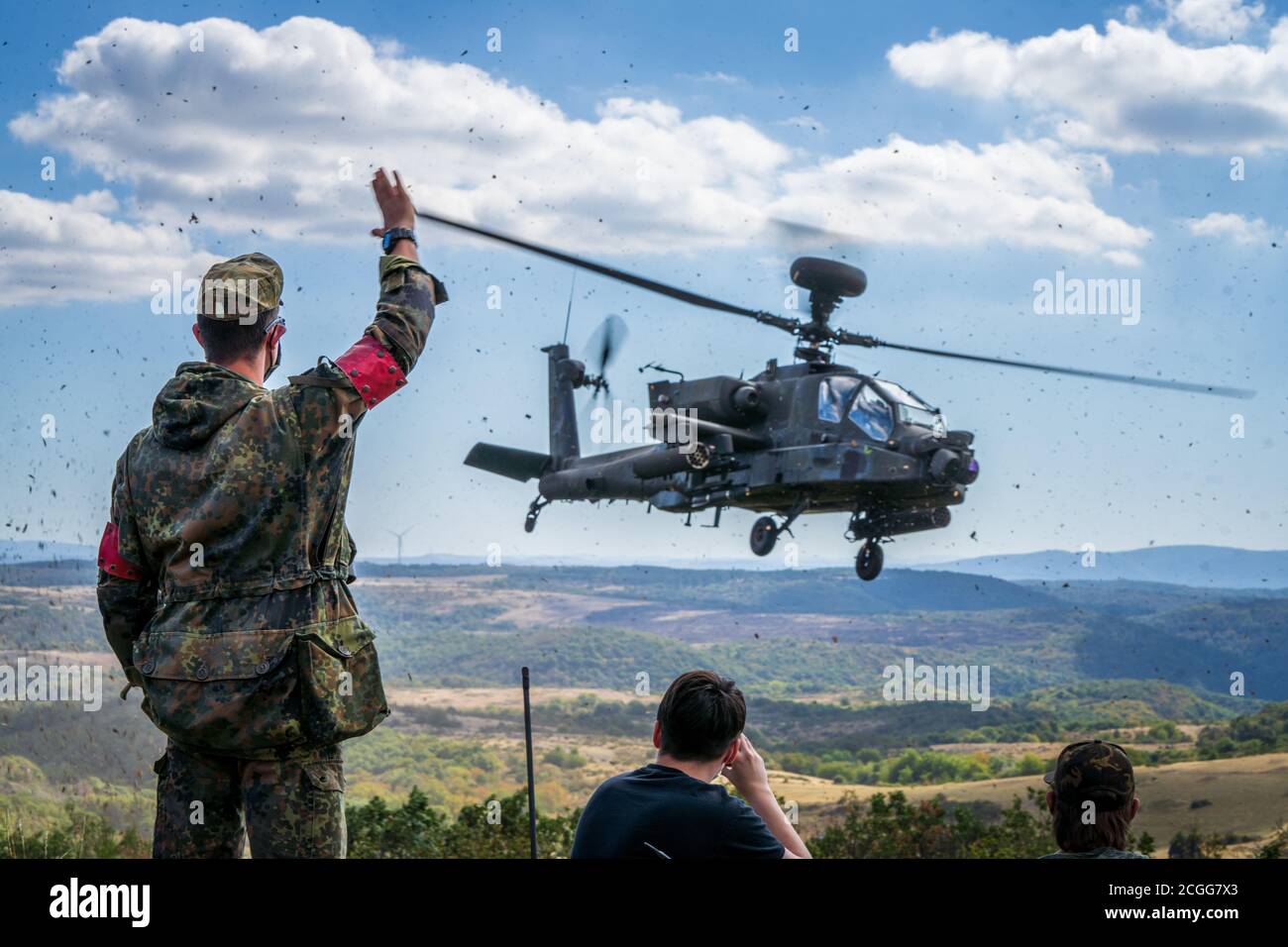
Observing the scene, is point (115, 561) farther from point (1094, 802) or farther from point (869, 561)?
point (869, 561)

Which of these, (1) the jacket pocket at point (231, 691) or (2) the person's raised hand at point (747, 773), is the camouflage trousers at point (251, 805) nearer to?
(1) the jacket pocket at point (231, 691)

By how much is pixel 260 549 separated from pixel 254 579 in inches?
2.8

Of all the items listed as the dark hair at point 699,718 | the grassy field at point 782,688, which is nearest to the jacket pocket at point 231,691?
the dark hair at point 699,718

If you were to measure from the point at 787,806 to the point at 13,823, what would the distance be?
6.14 meters

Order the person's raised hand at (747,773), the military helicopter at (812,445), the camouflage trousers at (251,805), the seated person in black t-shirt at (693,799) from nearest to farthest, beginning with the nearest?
the seated person in black t-shirt at (693,799) → the camouflage trousers at (251,805) → the person's raised hand at (747,773) → the military helicopter at (812,445)

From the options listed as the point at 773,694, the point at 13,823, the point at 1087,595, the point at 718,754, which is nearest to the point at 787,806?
the point at 13,823

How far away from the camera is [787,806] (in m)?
11.8

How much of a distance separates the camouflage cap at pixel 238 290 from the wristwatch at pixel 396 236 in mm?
288

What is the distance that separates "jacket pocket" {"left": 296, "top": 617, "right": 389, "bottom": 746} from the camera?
312cm

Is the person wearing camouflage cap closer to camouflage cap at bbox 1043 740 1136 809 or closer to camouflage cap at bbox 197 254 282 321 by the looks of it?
camouflage cap at bbox 1043 740 1136 809

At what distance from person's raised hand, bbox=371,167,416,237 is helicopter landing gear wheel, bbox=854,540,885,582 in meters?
12.4

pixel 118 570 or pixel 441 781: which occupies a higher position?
pixel 118 570

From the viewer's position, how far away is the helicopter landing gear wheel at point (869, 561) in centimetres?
1549

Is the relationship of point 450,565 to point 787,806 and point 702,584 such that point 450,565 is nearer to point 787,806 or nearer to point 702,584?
point 702,584
